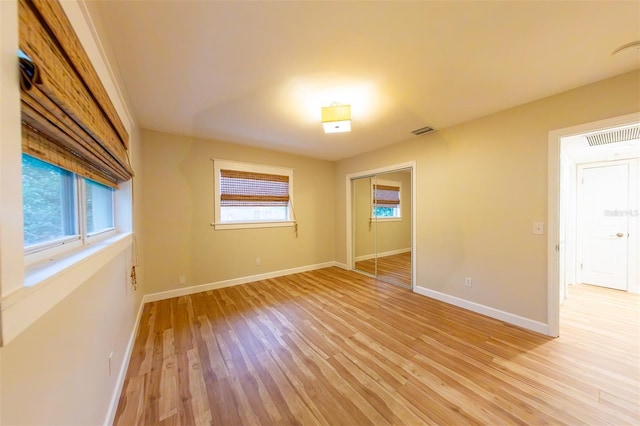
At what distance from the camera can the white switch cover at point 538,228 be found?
7.62 ft

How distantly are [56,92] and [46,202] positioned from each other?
55 cm

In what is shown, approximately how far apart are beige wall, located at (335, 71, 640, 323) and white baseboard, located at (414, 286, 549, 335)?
55 millimetres

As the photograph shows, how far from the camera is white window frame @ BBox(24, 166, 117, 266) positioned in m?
0.84

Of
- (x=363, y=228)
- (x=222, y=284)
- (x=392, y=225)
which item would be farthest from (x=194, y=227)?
(x=392, y=225)

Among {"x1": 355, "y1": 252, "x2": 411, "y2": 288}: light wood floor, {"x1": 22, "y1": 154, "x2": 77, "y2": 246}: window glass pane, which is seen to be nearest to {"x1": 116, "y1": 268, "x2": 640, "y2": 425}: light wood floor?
{"x1": 355, "y1": 252, "x2": 411, "y2": 288}: light wood floor

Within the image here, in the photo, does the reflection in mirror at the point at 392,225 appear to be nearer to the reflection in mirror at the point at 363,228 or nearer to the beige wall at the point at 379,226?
the beige wall at the point at 379,226

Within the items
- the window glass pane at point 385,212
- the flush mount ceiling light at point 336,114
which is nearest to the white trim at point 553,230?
the flush mount ceiling light at point 336,114

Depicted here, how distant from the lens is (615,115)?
194cm

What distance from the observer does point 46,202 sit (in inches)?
39.3

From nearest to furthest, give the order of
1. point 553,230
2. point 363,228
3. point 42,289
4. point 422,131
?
point 42,289 < point 553,230 < point 422,131 < point 363,228

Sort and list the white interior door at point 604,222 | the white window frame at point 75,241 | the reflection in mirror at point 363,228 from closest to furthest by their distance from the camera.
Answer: the white window frame at point 75,241 < the white interior door at point 604,222 < the reflection in mirror at point 363,228

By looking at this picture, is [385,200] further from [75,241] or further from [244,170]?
[75,241]

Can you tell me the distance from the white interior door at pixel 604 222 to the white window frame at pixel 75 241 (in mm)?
6156

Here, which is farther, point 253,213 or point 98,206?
point 253,213
